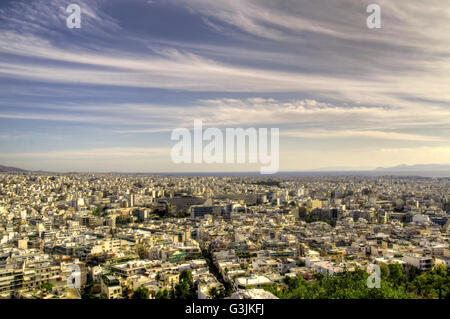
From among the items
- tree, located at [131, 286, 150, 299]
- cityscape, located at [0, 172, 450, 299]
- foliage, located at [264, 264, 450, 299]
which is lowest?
cityscape, located at [0, 172, 450, 299]

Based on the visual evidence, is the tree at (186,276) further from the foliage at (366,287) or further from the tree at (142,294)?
the foliage at (366,287)

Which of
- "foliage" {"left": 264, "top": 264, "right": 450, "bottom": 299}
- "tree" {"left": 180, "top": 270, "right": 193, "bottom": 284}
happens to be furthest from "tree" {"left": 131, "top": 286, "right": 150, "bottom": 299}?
"foliage" {"left": 264, "top": 264, "right": 450, "bottom": 299}

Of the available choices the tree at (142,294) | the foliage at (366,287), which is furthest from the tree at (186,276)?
the foliage at (366,287)

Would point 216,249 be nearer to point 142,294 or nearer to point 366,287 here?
point 142,294

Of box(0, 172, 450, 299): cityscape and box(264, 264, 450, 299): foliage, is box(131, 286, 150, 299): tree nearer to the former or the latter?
box(0, 172, 450, 299): cityscape

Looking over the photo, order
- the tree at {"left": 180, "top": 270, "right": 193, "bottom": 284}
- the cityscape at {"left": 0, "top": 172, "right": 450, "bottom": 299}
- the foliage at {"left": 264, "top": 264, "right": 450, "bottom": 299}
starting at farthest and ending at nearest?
the tree at {"left": 180, "top": 270, "right": 193, "bottom": 284}
the cityscape at {"left": 0, "top": 172, "right": 450, "bottom": 299}
the foliage at {"left": 264, "top": 264, "right": 450, "bottom": 299}

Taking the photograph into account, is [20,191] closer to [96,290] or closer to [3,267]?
[3,267]

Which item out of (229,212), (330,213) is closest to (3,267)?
(229,212)

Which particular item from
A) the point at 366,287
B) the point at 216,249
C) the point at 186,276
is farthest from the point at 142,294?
the point at 216,249

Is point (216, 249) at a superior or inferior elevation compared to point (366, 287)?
inferior

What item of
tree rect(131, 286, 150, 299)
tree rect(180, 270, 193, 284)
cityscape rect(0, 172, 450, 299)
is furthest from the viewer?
tree rect(180, 270, 193, 284)

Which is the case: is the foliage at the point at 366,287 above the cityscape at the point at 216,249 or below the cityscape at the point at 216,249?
above
